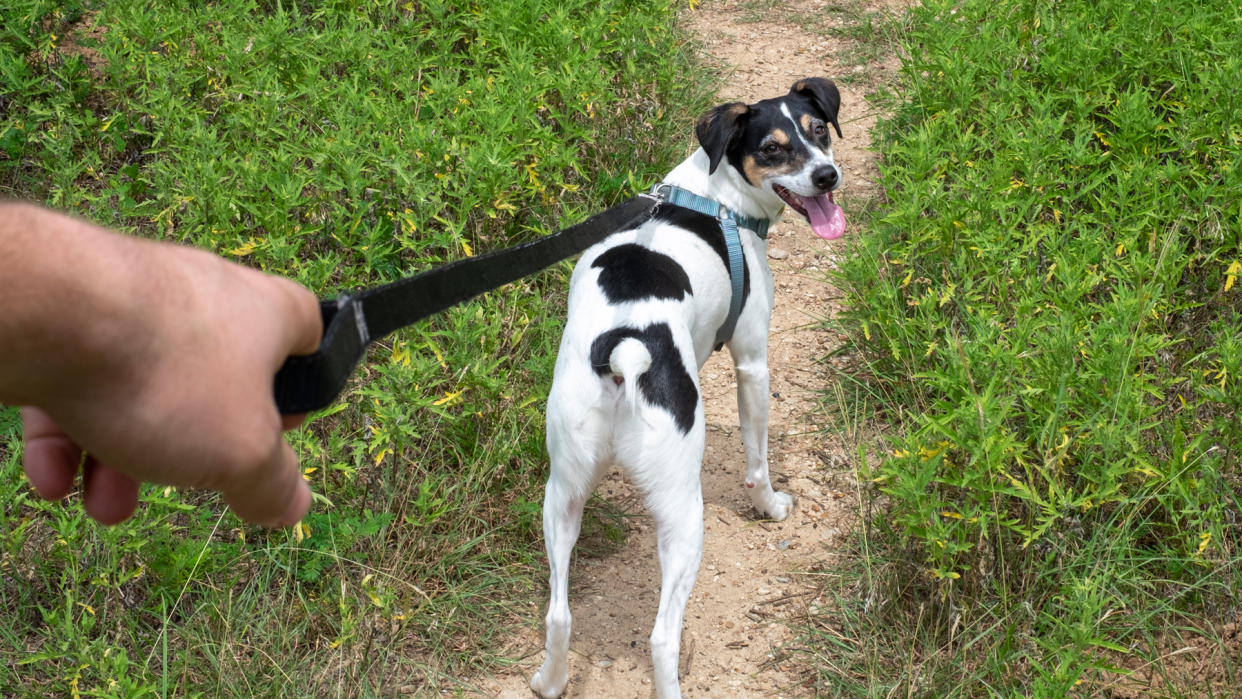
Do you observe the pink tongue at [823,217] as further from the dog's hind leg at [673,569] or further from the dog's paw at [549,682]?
the dog's paw at [549,682]

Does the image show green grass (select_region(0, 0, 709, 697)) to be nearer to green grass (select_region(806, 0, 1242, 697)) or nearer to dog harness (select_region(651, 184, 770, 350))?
dog harness (select_region(651, 184, 770, 350))

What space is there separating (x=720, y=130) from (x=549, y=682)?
2.00 m

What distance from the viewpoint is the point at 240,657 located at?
2.95 m

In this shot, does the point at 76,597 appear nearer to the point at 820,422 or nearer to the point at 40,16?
the point at 820,422

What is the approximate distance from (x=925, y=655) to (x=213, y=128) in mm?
3465

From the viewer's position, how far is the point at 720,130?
11.9 feet

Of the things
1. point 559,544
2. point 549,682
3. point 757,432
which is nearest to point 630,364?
point 559,544

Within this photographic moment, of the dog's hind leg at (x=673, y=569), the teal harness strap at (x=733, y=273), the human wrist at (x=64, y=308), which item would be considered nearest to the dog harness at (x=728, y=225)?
the teal harness strap at (x=733, y=273)

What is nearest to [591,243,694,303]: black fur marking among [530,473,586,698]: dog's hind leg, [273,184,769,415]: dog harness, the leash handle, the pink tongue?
[273,184,769,415]: dog harness

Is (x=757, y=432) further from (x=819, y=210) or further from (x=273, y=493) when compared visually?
(x=273, y=493)

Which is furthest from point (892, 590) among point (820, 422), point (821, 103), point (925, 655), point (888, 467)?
point (821, 103)

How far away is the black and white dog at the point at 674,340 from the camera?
2.72 meters

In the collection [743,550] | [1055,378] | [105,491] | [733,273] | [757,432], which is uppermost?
[105,491]

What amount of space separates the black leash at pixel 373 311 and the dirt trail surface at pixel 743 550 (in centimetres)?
179
